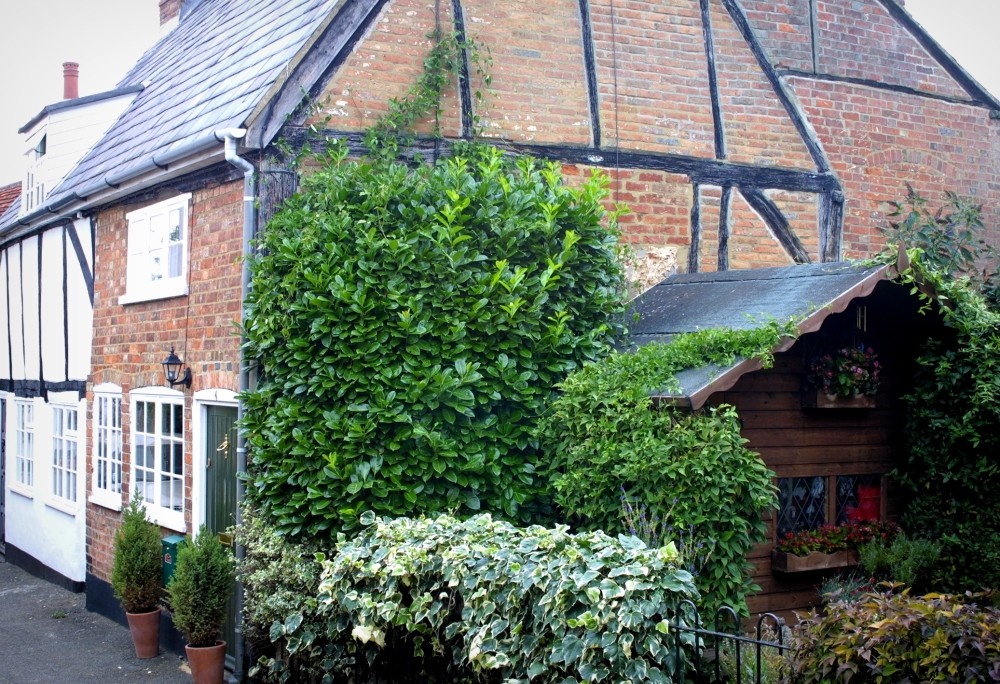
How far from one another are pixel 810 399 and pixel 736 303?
96 centimetres

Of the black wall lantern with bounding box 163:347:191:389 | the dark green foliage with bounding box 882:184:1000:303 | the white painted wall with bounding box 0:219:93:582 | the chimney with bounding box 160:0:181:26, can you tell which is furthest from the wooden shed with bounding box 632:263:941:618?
the chimney with bounding box 160:0:181:26

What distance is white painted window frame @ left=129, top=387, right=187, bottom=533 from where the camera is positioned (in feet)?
33.7

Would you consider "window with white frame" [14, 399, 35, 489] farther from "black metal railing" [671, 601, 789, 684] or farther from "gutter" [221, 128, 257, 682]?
"black metal railing" [671, 601, 789, 684]

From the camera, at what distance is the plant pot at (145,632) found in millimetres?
9992

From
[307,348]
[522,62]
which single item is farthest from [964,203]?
[307,348]

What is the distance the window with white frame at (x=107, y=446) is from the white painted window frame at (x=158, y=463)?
0.55 m

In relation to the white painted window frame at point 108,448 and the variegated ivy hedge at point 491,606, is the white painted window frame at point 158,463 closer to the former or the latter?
the white painted window frame at point 108,448

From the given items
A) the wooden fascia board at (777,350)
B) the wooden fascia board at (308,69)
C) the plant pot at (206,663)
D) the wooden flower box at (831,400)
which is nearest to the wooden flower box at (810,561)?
the wooden flower box at (831,400)

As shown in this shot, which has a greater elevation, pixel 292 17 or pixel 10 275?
pixel 292 17

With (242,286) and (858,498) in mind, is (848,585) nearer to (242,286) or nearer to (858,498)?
(858,498)

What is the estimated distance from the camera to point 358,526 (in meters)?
7.68

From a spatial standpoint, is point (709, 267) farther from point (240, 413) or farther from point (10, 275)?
point (10, 275)

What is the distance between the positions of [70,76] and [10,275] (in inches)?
303

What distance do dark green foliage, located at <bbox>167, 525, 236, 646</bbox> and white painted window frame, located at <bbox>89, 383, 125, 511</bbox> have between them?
10.4ft
